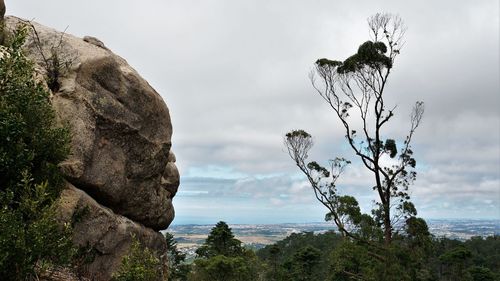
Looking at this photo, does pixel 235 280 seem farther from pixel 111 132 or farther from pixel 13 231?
pixel 13 231

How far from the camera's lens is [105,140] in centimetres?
1962

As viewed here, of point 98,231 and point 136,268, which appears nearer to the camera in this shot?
point 136,268

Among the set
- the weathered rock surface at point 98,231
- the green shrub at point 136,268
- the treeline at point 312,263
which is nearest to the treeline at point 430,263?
the treeline at point 312,263

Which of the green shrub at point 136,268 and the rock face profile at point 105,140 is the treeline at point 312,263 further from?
the green shrub at point 136,268

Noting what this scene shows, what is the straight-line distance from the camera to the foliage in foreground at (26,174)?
30.3ft

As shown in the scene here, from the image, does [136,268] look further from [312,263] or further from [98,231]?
[312,263]

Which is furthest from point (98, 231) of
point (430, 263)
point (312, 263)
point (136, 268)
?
point (430, 263)

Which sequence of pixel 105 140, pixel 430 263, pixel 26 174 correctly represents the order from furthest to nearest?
pixel 430 263 → pixel 105 140 → pixel 26 174

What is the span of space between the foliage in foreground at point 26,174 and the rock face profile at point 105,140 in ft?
16.5

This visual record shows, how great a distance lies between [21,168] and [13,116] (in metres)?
1.39

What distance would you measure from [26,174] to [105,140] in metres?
10.1

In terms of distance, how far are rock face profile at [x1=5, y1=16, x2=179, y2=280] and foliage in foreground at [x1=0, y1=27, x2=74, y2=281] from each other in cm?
504

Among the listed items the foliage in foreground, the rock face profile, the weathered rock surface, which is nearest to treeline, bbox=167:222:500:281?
the rock face profile

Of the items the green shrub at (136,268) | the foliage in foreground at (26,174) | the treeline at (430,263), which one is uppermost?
the foliage in foreground at (26,174)
